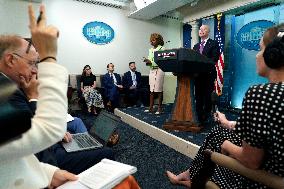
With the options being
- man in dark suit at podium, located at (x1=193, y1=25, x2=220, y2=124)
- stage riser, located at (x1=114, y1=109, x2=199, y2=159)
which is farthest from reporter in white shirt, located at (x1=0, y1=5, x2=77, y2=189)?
man in dark suit at podium, located at (x1=193, y1=25, x2=220, y2=124)

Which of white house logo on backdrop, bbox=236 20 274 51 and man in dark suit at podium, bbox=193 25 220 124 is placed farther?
white house logo on backdrop, bbox=236 20 274 51

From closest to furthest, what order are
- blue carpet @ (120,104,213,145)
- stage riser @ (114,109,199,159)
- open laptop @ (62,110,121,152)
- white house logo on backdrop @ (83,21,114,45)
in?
open laptop @ (62,110,121,152) < stage riser @ (114,109,199,159) < blue carpet @ (120,104,213,145) < white house logo on backdrop @ (83,21,114,45)

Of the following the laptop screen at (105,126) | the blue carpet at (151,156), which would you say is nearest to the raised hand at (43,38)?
the laptop screen at (105,126)

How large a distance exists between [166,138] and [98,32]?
4.44 m

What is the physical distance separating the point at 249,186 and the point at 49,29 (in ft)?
3.02

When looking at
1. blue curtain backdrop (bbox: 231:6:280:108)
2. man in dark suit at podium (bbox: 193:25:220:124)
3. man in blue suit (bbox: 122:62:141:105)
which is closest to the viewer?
man in dark suit at podium (bbox: 193:25:220:124)

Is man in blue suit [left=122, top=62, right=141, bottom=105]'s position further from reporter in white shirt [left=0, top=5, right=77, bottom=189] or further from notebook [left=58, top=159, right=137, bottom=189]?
reporter in white shirt [left=0, top=5, right=77, bottom=189]

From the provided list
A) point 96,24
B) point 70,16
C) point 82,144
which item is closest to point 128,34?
point 96,24

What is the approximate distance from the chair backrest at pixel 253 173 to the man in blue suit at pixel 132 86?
5.30 m

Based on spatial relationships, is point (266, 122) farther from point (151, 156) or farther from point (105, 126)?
point (151, 156)

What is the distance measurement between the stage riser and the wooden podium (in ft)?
0.57

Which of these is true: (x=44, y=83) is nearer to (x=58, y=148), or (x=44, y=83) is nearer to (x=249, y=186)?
(x=249, y=186)

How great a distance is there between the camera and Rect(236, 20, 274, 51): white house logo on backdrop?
5238mm

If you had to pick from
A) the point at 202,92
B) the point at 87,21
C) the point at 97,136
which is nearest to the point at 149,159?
the point at 97,136
